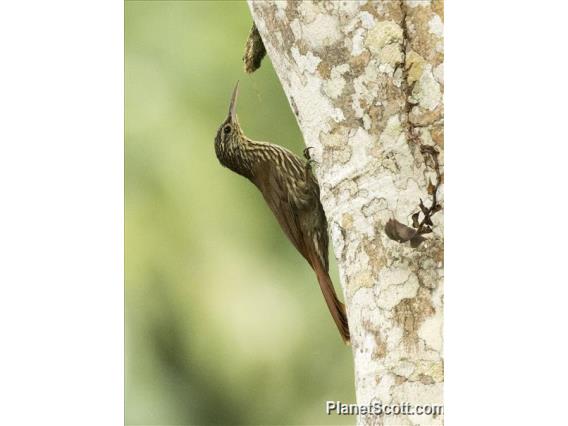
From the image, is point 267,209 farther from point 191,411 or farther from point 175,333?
point 191,411

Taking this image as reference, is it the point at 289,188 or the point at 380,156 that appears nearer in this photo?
the point at 380,156

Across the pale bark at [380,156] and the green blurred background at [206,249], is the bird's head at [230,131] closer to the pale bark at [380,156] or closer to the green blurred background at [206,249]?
the green blurred background at [206,249]

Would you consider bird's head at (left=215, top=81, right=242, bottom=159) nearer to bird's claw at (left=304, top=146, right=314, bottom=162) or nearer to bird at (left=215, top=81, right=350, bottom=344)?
bird at (left=215, top=81, right=350, bottom=344)

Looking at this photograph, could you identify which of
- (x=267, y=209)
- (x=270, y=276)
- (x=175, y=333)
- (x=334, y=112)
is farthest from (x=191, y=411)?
(x=334, y=112)

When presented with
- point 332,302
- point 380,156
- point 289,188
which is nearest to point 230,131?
point 289,188

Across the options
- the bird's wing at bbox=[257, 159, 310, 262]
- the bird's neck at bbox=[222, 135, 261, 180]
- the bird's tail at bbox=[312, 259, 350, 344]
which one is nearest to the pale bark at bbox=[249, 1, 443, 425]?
the bird's tail at bbox=[312, 259, 350, 344]

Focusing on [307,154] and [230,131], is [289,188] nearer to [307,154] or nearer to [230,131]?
[307,154]
